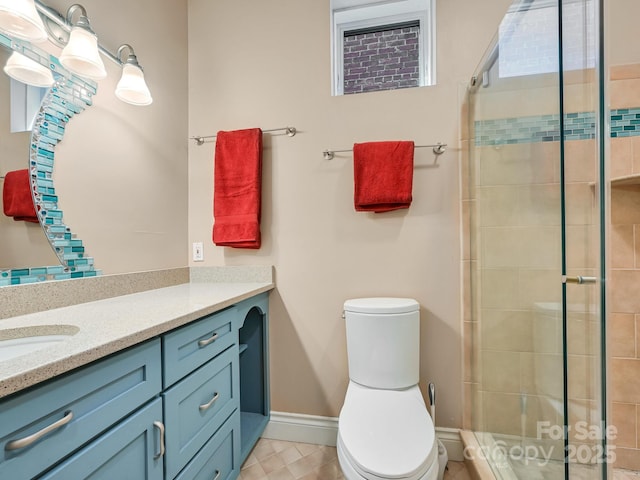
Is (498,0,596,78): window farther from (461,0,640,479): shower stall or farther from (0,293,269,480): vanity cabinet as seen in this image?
(0,293,269,480): vanity cabinet

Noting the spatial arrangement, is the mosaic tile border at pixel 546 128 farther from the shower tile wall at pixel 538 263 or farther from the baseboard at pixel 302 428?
the baseboard at pixel 302 428

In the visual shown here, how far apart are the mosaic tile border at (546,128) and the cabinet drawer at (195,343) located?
1.22 meters

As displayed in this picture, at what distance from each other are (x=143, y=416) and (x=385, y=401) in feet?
2.92

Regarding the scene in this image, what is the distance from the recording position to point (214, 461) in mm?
1200

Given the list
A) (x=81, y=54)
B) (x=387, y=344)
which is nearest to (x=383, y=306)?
(x=387, y=344)

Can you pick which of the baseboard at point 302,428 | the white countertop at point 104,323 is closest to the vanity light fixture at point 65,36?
the white countertop at point 104,323

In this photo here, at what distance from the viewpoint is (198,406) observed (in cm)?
109

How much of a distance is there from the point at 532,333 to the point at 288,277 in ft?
3.72

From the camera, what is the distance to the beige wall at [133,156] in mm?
1263

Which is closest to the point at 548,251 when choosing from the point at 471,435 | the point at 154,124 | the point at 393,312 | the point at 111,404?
the point at 393,312

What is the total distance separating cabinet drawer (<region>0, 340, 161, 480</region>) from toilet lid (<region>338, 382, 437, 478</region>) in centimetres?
66

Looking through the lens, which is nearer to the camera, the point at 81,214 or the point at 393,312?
the point at 81,214

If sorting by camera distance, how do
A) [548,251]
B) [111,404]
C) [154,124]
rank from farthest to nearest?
1. [154,124]
2. [548,251]
3. [111,404]

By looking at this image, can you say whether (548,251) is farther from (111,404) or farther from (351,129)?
A: (111,404)
